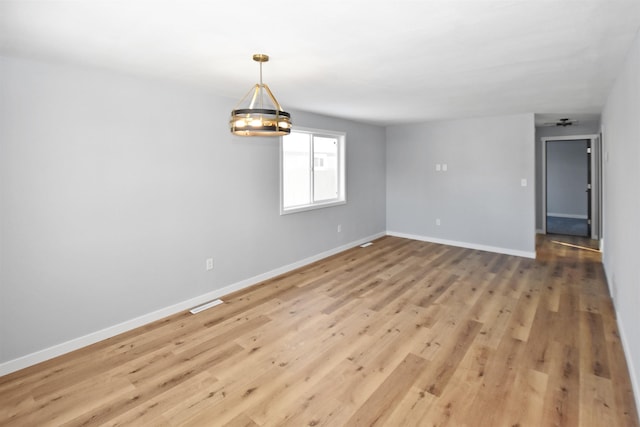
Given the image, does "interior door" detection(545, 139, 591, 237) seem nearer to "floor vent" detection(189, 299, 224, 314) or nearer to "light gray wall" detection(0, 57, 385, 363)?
"light gray wall" detection(0, 57, 385, 363)

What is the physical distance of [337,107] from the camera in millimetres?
4551

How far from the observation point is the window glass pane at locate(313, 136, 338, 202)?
5.34 metres

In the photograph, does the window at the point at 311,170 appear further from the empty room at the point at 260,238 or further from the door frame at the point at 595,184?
the door frame at the point at 595,184

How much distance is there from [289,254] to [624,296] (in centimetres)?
356

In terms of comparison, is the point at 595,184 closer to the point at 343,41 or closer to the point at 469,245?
the point at 469,245

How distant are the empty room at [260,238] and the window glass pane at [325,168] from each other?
56cm

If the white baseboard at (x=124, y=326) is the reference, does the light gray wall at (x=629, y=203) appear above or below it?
above

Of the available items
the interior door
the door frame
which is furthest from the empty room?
the interior door

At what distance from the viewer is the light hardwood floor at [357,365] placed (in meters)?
2.03

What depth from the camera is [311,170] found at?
5234 mm

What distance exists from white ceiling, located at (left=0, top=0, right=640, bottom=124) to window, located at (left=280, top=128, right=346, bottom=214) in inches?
53.5

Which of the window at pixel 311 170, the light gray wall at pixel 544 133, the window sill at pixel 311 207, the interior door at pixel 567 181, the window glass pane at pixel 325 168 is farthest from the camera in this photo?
the interior door at pixel 567 181

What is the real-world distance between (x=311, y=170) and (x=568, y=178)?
7.71 metres

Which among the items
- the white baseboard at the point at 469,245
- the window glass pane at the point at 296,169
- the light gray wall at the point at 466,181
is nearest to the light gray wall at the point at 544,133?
the light gray wall at the point at 466,181
